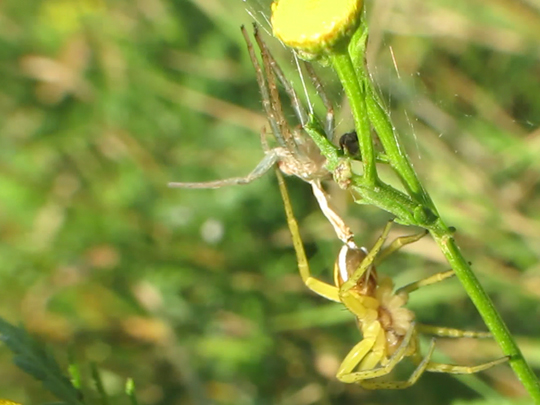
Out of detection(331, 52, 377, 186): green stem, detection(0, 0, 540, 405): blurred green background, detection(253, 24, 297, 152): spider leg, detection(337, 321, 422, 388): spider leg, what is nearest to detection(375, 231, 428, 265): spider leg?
detection(337, 321, 422, 388): spider leg

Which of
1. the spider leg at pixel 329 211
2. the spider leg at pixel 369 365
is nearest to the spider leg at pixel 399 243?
the spider leg at pixel 329 211

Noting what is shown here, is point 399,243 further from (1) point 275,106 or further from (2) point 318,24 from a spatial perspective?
(2) point 318,24

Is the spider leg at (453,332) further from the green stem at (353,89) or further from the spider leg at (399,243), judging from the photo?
the green stem at (353,89)

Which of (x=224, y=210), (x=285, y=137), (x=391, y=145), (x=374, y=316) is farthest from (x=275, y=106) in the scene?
(x=224, y=210)

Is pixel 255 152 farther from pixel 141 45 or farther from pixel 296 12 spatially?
pixel 296 12

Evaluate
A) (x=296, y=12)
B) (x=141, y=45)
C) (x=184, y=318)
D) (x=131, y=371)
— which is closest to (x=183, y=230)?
(x=184, y=318)

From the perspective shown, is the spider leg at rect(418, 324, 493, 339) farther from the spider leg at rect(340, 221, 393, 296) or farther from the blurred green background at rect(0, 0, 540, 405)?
the blurred green background at rect(0, 0, 540, 405)
